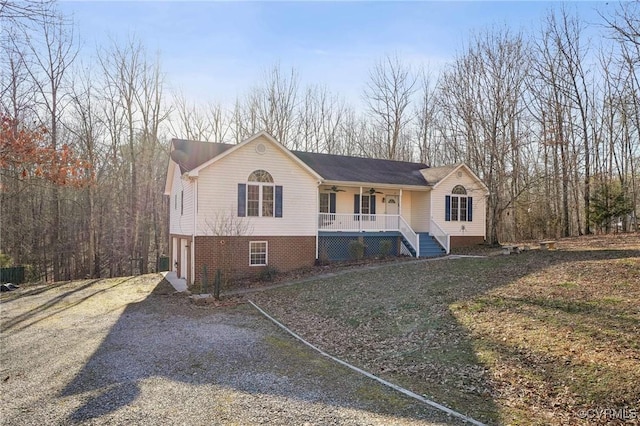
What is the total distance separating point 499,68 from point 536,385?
76.8 ft

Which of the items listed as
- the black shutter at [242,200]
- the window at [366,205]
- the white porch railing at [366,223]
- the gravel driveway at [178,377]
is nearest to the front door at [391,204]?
the window at [366,205]

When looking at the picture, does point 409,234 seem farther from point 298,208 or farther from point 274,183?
point 274,183

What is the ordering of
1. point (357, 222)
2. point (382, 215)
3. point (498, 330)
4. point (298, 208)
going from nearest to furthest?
point (498, 330), point (298, 208), point (357, 222), point (382, 215)

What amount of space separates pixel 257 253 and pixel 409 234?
26.7 ft

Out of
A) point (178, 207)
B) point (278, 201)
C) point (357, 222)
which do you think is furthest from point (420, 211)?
point (178, 207)

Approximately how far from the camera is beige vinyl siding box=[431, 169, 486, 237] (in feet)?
73.3

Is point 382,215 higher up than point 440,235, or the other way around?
point 382,215

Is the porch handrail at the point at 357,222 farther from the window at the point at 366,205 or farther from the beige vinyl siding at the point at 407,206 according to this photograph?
the beige vinyl siding at the point at 407,206

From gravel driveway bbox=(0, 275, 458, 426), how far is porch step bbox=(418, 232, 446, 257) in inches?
452

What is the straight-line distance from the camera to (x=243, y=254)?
680 inches

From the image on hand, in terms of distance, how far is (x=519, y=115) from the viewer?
2681 cm

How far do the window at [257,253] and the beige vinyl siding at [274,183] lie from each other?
480 mm

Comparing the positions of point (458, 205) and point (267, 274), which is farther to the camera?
point (458, 205)

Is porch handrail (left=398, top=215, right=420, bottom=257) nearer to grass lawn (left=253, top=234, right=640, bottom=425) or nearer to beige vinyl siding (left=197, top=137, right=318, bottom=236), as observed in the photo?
beige vinyl siding (left=197, top=137, right=318, bottom=236)
